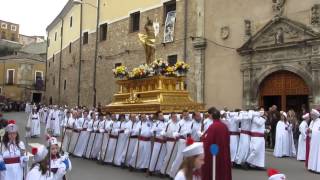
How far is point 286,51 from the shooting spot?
1817 centimetres

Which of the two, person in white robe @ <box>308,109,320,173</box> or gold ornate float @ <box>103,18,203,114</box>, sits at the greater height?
gold ornate float @ <box>103,18,203,114</box>

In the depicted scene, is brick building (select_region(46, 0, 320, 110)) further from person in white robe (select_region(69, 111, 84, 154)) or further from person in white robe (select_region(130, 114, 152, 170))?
person in white robe (select_region(130, 114, 152, 170))

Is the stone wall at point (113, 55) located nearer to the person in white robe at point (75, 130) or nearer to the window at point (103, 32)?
the window at point (103, 32)

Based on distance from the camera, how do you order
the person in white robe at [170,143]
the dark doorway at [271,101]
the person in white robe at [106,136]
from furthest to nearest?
the dark doorway at [271,101], the person in white robe at [106,136], the person in white robe at [170,143]

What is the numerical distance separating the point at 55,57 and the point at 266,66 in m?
33.2

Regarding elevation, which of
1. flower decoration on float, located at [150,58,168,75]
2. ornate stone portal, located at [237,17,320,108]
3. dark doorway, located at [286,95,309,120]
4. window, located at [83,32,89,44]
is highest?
window, located at [83,32,89,44]

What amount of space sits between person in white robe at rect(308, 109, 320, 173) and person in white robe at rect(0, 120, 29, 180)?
313 inches

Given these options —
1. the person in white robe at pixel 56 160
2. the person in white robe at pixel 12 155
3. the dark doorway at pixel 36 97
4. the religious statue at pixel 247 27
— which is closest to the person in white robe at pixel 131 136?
the person in white robe at pixel 12 155

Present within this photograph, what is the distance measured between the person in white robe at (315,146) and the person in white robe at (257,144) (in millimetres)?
1300

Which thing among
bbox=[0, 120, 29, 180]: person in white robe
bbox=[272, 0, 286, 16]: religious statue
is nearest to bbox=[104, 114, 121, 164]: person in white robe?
bbox=[0, 120, 29, 180]: person in white robe

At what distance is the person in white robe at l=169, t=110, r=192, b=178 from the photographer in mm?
10812

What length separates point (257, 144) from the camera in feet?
40.2

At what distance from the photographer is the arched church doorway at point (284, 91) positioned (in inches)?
711

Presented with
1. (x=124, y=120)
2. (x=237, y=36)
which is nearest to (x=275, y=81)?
(x=237, y=36)
